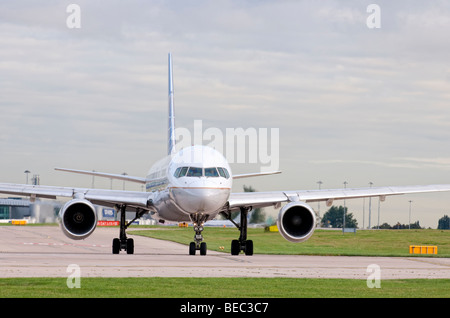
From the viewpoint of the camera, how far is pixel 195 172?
1371 inches

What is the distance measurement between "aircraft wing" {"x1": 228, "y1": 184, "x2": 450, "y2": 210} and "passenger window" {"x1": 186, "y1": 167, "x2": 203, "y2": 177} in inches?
162

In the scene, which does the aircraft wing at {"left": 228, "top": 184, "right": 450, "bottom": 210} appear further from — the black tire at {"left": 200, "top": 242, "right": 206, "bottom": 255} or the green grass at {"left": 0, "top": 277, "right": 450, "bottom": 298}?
the green grass at {"left": 0, "top": 277, "right": 450, "bottom": 298}

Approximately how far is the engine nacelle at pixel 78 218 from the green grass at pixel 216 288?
13.5 meters

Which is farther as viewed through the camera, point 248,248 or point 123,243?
point 123,243

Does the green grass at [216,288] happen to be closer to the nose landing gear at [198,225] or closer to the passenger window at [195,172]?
the passenger window at [195,172]

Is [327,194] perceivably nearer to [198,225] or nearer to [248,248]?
[248,248]

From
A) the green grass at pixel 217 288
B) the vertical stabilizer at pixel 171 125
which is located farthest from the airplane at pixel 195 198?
the green grass at pixel 217 288

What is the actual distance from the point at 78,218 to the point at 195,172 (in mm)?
5488

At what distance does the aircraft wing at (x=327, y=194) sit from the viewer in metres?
38.8

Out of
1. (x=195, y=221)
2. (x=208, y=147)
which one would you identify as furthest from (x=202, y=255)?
(x=208, y=147)

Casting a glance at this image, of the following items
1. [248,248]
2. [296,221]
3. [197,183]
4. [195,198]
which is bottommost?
[248,248]

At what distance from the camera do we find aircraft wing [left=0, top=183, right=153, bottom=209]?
37.2 meters

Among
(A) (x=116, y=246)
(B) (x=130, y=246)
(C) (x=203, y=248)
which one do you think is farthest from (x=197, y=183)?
(A) (x=116, y=246)
